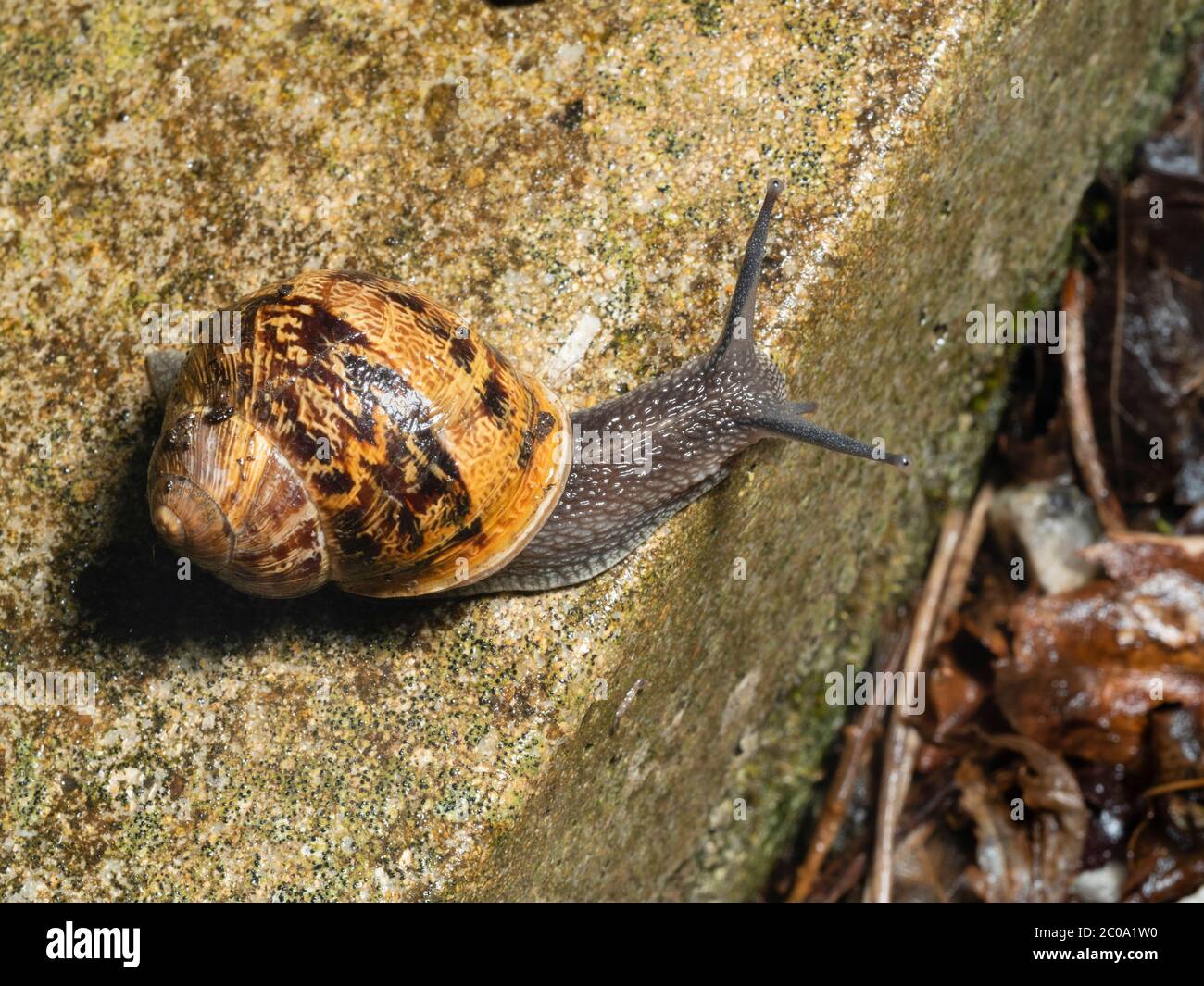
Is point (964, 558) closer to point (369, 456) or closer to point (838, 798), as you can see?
point (838, 798)

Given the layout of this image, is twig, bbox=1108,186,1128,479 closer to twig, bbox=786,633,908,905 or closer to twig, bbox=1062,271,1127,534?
twig, bbox=1062,271,1127,534

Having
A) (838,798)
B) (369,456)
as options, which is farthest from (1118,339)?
(369,456)

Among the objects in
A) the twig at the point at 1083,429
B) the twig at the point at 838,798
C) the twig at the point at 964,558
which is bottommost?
the twig at the point at 838,798

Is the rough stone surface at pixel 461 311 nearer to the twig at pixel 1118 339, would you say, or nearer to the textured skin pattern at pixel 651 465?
the textured skin pattern at pixel 651 465

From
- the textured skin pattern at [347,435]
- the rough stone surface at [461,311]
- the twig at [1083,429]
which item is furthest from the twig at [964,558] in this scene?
the textured skin pattern at [347,435]

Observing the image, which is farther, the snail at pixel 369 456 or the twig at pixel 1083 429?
the twig at pixel 1083 429
